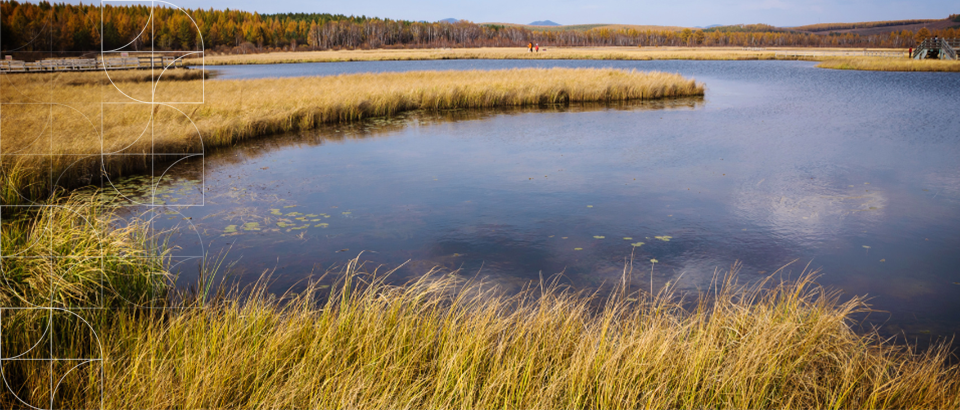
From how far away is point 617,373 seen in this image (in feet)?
12.5

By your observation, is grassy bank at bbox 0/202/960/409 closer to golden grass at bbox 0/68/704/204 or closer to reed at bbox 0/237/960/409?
reed at bbox 0/237/960/409

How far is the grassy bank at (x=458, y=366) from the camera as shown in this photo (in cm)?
355

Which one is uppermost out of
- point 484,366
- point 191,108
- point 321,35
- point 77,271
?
point 321,35

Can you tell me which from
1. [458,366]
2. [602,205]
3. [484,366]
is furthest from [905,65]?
[458,366]

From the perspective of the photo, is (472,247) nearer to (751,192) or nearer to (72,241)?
(72,241)

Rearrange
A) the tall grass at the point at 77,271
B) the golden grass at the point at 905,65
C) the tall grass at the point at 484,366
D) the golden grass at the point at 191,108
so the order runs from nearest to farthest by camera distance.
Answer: the tall grass at the point at 484,366, the tall grass at the point at 77,271, the golden grass at the point at 191,108, the golden grass at the point at 905,65

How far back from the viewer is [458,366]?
12.6 feet

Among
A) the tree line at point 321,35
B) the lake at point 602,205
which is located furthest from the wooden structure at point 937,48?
the lake at point 602,205

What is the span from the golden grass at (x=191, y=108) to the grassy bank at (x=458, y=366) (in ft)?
5.45

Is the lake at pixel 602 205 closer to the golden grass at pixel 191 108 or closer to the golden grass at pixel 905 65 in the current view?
the golden grass at pixel 191 108

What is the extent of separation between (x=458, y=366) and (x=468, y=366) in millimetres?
125

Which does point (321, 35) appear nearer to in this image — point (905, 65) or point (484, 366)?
point (905, 65)

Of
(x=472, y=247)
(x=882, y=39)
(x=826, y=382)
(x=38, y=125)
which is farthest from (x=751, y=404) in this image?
(x=882, y=39)

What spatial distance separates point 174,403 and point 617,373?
2595 millimetres
